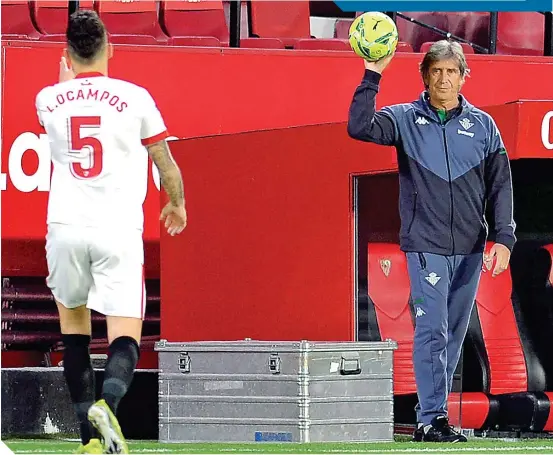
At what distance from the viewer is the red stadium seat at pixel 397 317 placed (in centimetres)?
862

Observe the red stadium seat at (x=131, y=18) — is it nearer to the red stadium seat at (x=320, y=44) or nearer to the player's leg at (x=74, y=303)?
the red stadium seat at (x=320, y=44)

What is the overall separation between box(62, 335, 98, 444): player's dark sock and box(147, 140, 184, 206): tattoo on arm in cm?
66

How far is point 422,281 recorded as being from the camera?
23.4 feet

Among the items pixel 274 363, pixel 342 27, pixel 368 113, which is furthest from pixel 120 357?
pixel 342 27

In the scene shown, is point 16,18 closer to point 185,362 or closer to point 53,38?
point 53,38

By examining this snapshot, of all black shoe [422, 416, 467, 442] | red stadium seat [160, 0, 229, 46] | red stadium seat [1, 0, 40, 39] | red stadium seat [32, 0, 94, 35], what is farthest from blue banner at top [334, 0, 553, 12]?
black shoe [422, 416, 467, 442]

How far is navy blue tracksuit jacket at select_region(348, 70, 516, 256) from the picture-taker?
7105mm

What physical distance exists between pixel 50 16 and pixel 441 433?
5496 millimetres

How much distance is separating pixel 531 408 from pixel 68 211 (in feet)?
12.6

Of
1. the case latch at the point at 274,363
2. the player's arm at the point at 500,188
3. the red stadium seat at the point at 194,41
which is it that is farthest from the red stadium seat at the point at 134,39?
the player's arm at the point at 500,188

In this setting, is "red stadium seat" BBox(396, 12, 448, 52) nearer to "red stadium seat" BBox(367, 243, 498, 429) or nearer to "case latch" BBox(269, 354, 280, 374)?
"red stadium seat" BBox(367, 243, 498, 429)

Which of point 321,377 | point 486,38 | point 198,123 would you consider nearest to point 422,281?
point 321,377

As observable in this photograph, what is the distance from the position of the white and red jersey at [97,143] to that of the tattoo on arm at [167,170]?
32mm

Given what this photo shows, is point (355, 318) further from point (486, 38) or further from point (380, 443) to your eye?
point (486, 38)
